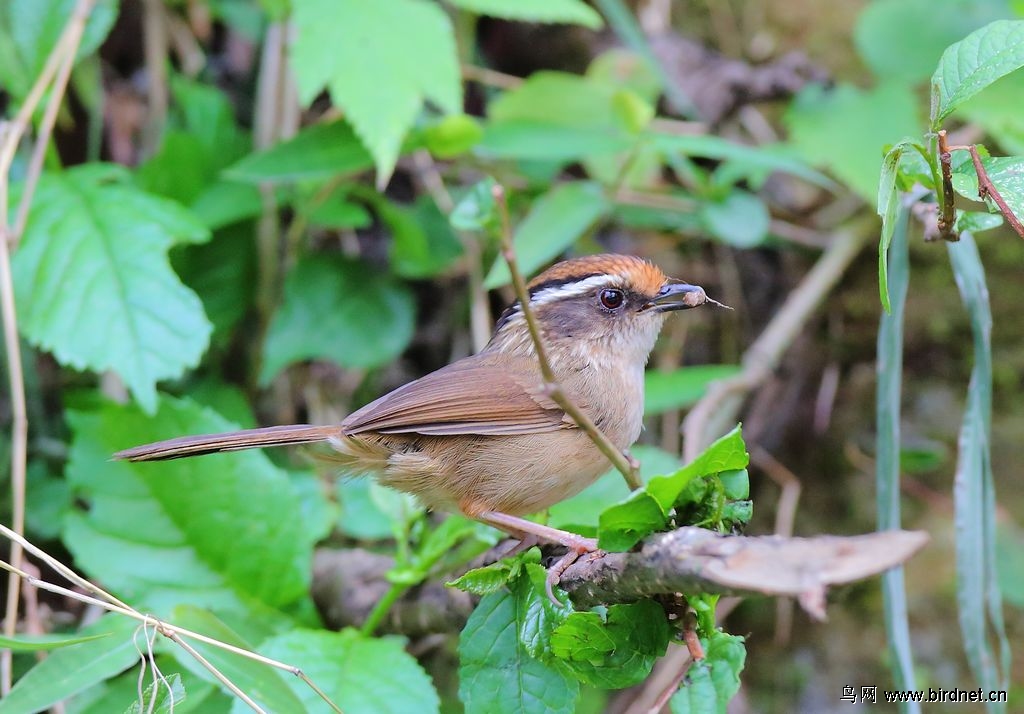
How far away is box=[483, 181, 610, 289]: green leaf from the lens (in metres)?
3.64

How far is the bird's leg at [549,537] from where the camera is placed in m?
2.03

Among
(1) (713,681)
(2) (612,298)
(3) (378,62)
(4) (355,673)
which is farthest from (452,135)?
(1) (713,681)

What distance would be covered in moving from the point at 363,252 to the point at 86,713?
8.05 ft

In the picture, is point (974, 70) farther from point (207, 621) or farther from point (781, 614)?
point (781, 614)

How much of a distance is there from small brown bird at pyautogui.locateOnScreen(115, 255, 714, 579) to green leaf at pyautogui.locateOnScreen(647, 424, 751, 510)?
0.78m

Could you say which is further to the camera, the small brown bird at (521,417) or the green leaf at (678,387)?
the green leaf at (678,387)

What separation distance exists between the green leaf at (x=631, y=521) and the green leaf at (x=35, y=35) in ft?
8.75

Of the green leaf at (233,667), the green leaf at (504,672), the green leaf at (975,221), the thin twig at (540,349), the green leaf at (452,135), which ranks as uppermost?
the green leaf at (452,135)

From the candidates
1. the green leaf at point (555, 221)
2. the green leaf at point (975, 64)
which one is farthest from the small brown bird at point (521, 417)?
the green leaf at point (975, 64)

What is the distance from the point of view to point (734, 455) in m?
1.69

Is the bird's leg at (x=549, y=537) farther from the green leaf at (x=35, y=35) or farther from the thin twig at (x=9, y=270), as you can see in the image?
the green leaf at (x=35, y=35)

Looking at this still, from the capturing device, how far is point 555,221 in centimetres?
376

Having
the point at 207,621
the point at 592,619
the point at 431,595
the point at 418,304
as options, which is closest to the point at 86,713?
the point at 207,621

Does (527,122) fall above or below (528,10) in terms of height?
below
